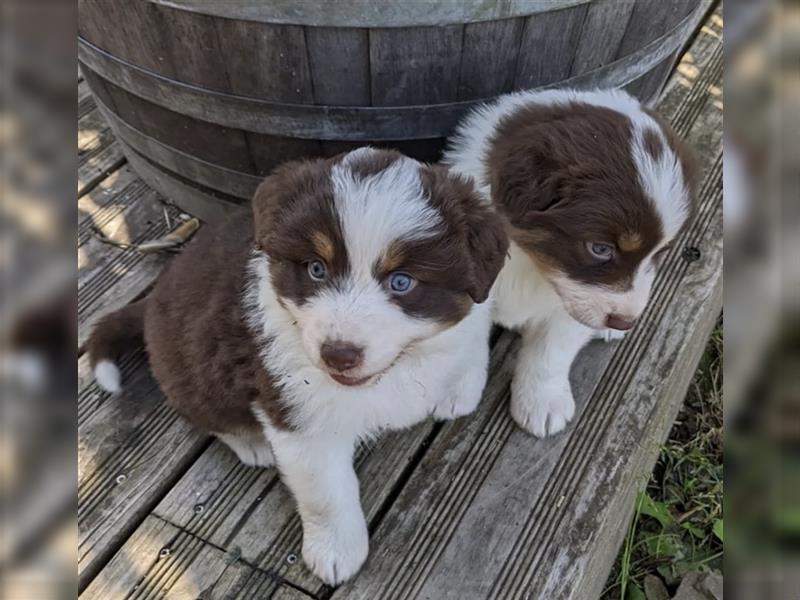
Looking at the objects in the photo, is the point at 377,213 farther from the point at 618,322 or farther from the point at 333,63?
the point at 618,322

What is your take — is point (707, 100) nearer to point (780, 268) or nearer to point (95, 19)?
point (95, 19)

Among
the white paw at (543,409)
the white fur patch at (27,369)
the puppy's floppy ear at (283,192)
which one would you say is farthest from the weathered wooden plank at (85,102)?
the white fur patch at (27,369)

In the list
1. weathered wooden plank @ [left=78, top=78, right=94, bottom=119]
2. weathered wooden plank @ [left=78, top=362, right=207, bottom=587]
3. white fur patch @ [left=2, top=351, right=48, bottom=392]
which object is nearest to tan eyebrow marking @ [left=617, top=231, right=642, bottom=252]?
weathered wooden plank @ [left=78, top=362, right=207, bottom=587]

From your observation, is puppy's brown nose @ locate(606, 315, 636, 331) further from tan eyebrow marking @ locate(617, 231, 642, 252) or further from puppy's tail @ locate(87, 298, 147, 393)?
puppy's tail @ locate(87, 298, 147, 393)

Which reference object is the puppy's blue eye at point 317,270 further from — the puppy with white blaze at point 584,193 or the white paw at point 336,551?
the white paw at point 336,551

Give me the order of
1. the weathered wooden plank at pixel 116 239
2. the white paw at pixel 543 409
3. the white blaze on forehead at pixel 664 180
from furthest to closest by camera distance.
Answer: the weathered wooden plank at pixel 116 239
the white paw at pixel 543 409
the white blaze on forehead at pixel 664 180

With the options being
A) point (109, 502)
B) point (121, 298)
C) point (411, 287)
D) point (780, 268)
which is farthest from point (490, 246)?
point (121, 298)
